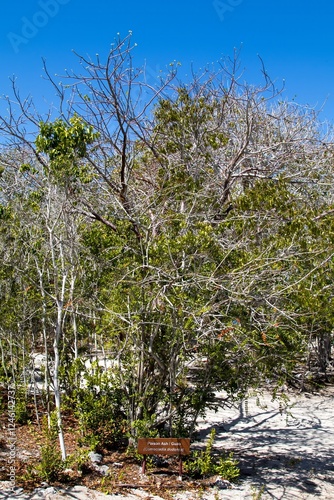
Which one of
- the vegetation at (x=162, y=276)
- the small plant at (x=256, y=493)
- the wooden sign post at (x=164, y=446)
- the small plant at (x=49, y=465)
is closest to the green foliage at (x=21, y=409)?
the vegetation at (x=162, y=276)

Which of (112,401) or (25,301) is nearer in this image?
(112,401)

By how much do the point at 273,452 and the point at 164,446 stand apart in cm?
232

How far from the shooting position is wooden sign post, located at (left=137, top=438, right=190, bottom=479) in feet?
17.4

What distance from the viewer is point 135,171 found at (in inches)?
315

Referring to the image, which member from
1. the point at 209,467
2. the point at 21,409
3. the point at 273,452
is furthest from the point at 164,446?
the point at 21,409

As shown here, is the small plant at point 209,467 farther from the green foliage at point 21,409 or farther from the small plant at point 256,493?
the green foliage at point 21,409

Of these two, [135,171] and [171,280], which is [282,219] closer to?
[171,280]

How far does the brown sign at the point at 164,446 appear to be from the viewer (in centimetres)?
530

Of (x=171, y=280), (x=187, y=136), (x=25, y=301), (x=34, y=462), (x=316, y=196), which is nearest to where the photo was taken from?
(x=171, y=280)

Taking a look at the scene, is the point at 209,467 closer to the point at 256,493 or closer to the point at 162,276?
the point at 256,493

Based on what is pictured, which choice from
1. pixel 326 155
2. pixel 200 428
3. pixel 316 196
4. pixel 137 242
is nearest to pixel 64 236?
pixel 137 242

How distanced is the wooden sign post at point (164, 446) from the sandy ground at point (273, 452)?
0.38 meters

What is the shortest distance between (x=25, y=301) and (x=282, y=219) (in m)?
3.58

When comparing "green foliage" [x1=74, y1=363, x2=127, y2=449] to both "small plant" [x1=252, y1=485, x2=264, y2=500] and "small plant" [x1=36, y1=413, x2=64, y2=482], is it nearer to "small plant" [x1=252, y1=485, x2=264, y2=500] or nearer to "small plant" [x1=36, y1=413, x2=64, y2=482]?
"small plant" [x1=36, y1=413, x2=64, y2=482]
